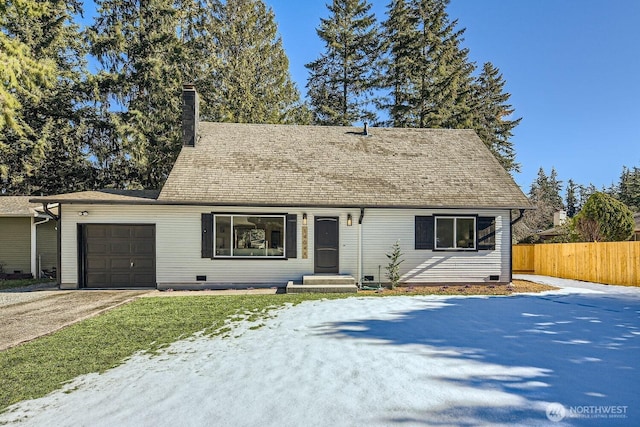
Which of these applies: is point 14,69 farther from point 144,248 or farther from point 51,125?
point 51,125

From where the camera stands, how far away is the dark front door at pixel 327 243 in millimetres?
11047

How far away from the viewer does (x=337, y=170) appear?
1229cm

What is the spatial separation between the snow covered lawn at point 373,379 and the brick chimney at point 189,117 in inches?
338

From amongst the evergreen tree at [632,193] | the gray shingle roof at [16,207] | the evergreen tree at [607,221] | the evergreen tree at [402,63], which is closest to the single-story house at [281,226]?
the gray shingle roof at [16,207]

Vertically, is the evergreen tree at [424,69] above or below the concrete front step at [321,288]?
above

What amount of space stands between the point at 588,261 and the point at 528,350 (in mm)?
10444

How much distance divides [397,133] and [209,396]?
13.1 metres

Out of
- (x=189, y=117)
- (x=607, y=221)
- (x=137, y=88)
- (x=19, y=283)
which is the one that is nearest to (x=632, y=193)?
(x=607, y=221)

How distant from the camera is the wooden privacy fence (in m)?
11.4

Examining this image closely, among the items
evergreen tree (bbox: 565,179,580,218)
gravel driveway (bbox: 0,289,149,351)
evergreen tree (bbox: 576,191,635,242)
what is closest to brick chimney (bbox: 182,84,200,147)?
gravel driveway (bbox: 0,289,149,351)

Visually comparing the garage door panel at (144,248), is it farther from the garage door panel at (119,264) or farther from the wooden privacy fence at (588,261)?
the wooden privacy fence at (588,261)

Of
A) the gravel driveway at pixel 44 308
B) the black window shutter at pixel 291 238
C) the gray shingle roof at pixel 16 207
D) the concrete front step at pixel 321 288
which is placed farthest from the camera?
the gray shingle roof at pixel 16 207

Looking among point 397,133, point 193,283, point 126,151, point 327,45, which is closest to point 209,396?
point 193,283

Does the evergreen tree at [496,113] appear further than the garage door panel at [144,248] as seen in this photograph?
Yes
